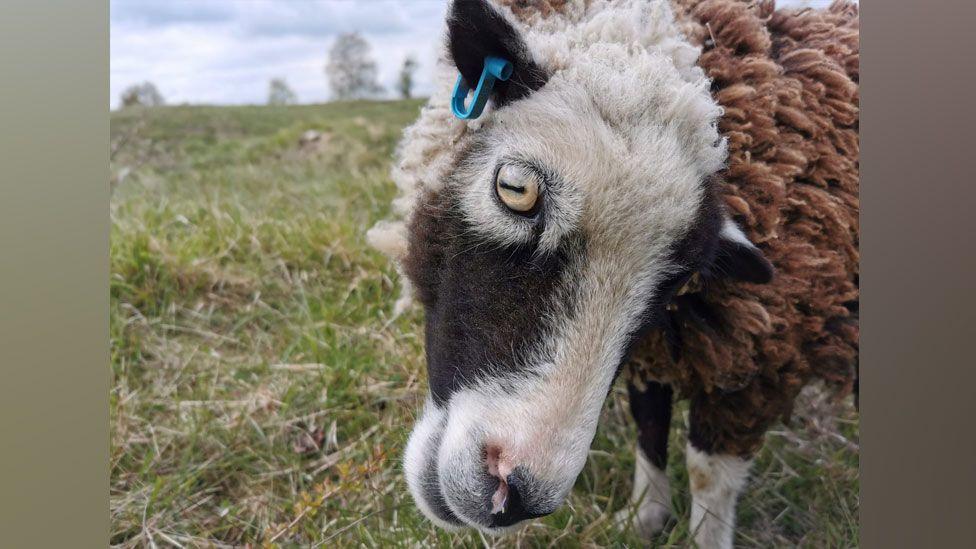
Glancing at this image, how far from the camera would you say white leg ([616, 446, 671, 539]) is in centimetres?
146

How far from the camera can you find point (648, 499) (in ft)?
4.94

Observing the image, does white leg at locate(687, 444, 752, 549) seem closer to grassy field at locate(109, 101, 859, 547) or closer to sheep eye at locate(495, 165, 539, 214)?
grassy field at locate(109, 101, 859, 547)

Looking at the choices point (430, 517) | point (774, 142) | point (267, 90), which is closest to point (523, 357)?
point (430, 517)

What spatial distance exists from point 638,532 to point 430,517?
497 millimetres

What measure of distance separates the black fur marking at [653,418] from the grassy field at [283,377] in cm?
9

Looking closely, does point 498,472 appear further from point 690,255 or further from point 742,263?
point 742,263

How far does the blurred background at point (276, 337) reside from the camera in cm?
142

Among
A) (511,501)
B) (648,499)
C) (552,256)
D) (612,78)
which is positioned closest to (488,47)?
(612,78)

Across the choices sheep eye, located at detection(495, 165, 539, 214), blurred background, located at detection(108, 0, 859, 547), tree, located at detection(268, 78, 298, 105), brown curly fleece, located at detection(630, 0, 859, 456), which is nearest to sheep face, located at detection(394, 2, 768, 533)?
sheep eye, located at detection(495, 165, 539, 214)

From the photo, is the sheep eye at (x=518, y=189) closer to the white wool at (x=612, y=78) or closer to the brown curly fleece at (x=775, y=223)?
the white wool at (x=612, y=78)

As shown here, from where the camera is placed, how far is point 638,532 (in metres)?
1.43

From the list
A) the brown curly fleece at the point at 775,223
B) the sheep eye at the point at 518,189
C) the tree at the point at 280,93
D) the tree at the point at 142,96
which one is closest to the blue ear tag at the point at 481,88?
the sheep eye at the point at 518,189

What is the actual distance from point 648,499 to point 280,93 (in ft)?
3.44
